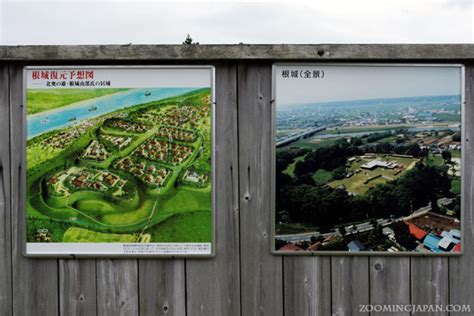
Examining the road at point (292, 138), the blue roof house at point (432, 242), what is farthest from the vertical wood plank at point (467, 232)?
the road at point (292, 138)

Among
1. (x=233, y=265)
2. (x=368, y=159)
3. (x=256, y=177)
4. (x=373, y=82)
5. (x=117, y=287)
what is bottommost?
(x=117, y=287)

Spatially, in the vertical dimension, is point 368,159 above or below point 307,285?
above

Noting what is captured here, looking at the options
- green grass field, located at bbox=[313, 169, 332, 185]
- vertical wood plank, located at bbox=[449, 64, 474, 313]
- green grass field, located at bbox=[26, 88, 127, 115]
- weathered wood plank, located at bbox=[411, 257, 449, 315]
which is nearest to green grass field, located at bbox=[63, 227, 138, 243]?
green grass field, located at bbox=[26, 88, 127, 115]

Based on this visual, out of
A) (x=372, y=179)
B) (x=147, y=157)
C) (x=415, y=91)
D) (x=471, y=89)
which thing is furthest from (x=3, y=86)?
(x=471, y=89)

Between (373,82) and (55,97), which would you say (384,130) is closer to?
(373,82)

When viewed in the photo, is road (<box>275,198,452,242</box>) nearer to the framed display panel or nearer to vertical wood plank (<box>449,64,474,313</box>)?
vertical wood plank (<box>449,64,474,313</box>)

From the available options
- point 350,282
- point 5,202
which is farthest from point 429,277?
point 5,202

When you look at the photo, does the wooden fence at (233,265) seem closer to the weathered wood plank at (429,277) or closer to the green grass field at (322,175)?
the weathered wood plank at (429,277)
